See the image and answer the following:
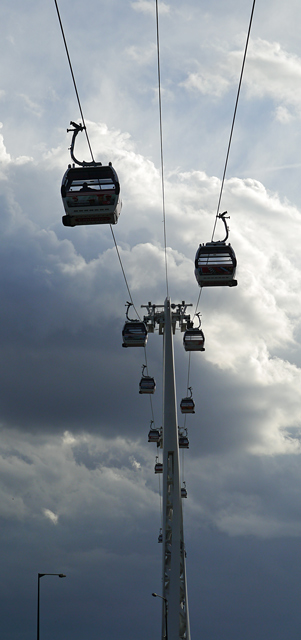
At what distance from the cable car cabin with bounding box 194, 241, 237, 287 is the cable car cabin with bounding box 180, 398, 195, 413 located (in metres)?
27.9

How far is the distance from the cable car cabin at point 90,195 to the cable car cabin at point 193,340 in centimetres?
2153

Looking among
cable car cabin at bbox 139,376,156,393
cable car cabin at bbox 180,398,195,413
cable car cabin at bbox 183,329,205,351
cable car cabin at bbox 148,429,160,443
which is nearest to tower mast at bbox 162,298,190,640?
cable car cabin at bbox 183,329,205,351

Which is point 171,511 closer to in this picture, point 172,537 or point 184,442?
point 172,537

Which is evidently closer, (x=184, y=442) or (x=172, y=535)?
(x=172, y=535)

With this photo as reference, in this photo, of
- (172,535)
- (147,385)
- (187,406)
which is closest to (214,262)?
(172,535)

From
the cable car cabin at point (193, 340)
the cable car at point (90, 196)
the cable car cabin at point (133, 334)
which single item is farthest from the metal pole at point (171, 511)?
the cable car at point (90, 196)

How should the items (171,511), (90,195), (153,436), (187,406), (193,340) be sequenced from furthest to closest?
(153,436), (187,406), (193,340), (171,511), (90,195)

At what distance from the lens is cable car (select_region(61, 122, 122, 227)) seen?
17.3 meters

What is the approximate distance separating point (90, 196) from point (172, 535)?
22642mm

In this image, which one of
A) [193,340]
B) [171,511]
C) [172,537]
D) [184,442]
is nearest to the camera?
[172,537]

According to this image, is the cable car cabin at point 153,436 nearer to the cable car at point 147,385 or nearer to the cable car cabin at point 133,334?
the cable car at point 147,385

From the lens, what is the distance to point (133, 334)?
3562 centimetres

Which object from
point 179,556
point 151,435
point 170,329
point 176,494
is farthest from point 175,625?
point 151,435

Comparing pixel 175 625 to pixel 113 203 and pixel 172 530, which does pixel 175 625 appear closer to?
pixel 172 530
